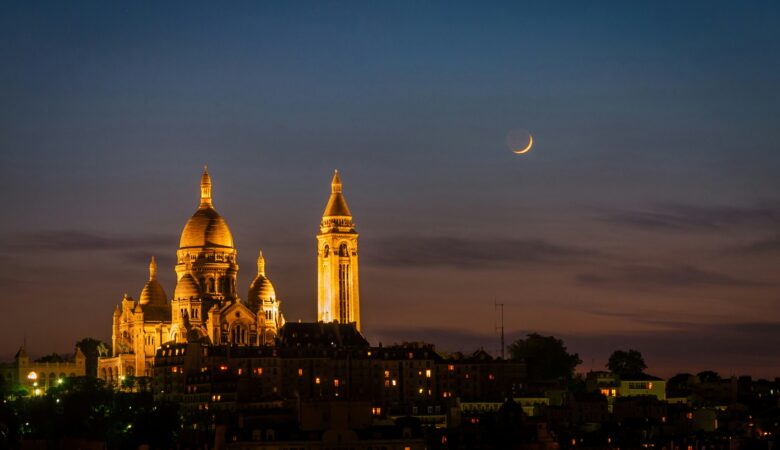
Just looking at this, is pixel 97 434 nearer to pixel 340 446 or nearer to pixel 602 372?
pixel 340 446

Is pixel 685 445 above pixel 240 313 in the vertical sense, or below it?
below

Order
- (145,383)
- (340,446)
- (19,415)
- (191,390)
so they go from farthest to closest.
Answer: (145,383) < (191,390) < (19,415) < (340,446)

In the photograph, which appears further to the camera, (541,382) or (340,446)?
(541,382)

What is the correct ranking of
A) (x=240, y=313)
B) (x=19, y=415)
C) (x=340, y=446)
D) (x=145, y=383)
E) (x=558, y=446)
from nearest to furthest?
(x=340, y=446) < (x=558, y=446) < (x=19, y=415) < (x=145, y=383) < (x=240, y=313)

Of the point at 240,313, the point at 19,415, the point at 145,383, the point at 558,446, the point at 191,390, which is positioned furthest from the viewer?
the point at 240,313

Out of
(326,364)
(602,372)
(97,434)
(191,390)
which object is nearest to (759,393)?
(602,372)

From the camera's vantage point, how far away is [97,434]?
14962 centimetres

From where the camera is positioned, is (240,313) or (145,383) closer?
→ (145,383)

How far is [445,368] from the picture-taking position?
619 feet

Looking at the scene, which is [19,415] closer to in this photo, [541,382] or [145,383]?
[145,383]

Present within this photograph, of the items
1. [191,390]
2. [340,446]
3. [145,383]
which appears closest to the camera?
[340,446]

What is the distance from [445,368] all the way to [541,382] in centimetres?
939

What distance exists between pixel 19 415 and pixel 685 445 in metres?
52.6

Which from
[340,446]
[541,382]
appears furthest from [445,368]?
[340,446]
